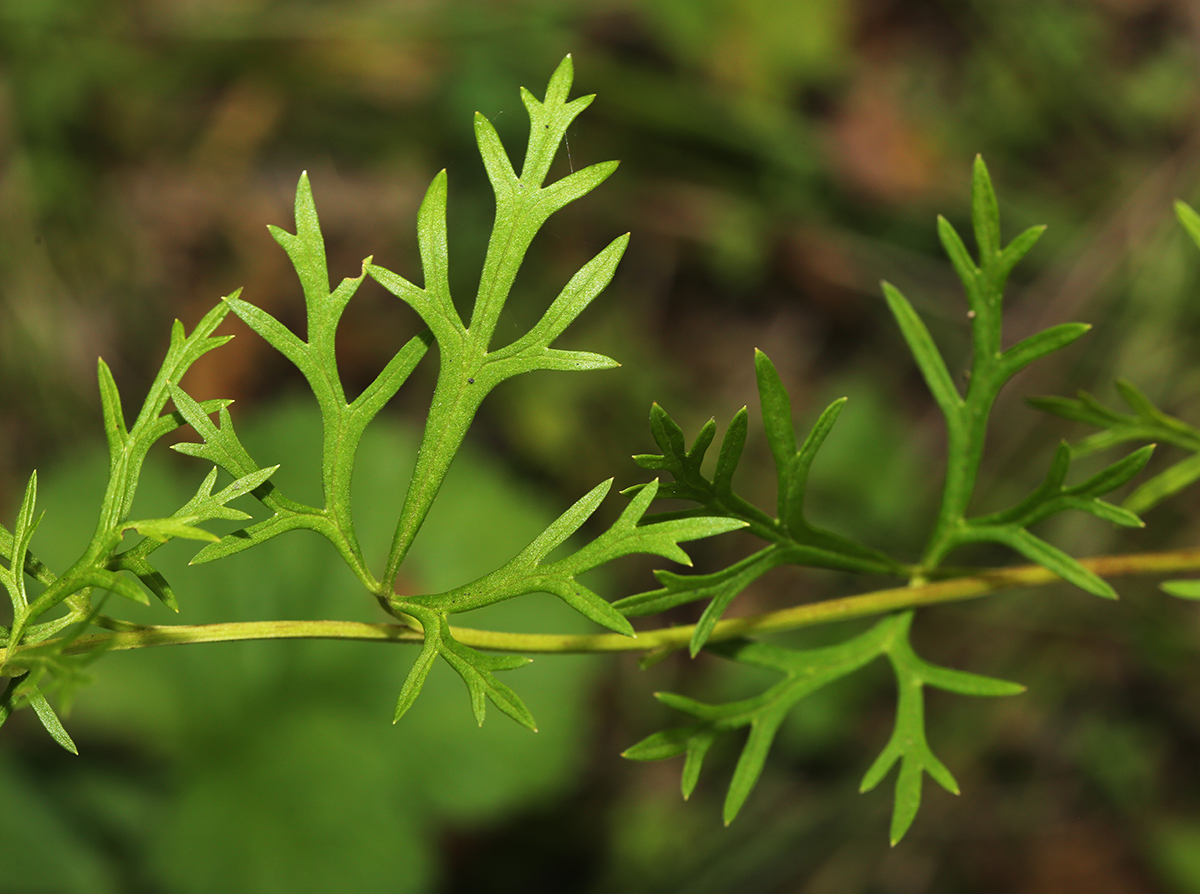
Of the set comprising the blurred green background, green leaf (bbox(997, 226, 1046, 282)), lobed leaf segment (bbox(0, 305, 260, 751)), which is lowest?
the blurred green background

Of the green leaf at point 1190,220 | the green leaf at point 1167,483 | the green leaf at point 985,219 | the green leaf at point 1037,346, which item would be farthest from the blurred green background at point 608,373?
the green leaf at point 985,219

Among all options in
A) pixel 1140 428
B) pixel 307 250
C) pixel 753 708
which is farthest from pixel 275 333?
pixel 1140 428

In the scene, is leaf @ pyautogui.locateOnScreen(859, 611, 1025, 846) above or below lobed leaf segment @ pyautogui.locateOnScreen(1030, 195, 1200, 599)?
below

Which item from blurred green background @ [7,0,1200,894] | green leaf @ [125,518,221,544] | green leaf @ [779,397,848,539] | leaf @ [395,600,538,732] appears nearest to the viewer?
green leaf @ [125,518,221,544]

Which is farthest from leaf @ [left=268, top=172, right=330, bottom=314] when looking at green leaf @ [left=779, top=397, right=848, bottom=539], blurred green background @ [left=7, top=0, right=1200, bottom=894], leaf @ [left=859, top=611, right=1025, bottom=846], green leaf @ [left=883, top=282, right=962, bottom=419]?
blurred green background @ [left=7, top=0, right=1200, bottom=894]

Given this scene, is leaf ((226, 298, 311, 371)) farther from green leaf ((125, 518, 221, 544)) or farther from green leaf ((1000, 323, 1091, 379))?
green leaf ((1000, 323, 1091, 379))

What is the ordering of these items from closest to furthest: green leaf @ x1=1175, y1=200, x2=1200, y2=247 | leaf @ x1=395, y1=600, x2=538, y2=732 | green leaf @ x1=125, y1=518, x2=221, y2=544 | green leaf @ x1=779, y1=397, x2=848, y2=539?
green leaf @ x1=125, y1=518, x2=221, y2=544 → leaf @ x1=395, y1=600, x2=538, y2=732 → green leaf @ x1=779, y1=397, x2=848, y2=539 → green leaf @ x1=1175, y1=200, x2=1200, y2=247

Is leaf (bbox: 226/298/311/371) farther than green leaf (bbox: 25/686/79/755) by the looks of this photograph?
Yes

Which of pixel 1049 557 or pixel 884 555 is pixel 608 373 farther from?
pixel 1049 557
